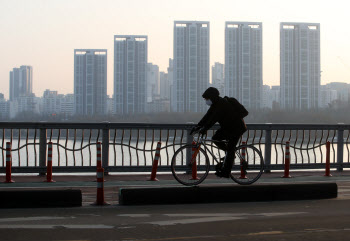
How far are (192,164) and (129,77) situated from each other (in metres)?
186

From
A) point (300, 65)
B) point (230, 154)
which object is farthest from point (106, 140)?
point (300, 65)

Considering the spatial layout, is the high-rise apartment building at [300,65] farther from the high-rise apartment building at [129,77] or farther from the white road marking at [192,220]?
the white road marking at [192,220]

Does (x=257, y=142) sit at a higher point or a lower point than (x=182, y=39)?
lower

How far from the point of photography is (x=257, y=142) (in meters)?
17.8

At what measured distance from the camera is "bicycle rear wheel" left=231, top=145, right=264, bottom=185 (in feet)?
36.2

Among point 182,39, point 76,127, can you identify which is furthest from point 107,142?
point 182,39

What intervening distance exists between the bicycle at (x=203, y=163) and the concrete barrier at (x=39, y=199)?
1.97 m

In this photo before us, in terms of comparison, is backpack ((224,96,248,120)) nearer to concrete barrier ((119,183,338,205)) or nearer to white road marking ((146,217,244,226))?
concrete barrier ((119,183,338,205))

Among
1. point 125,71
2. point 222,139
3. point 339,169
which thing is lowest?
point 339,169

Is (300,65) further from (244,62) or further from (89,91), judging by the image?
(89,91)

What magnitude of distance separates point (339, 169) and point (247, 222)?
1093 cm

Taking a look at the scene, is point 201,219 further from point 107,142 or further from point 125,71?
point 125,71

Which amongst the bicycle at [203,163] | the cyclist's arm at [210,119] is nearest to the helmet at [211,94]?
the cyclist's arm at [210,119]

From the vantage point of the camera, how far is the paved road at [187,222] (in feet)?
21.6
